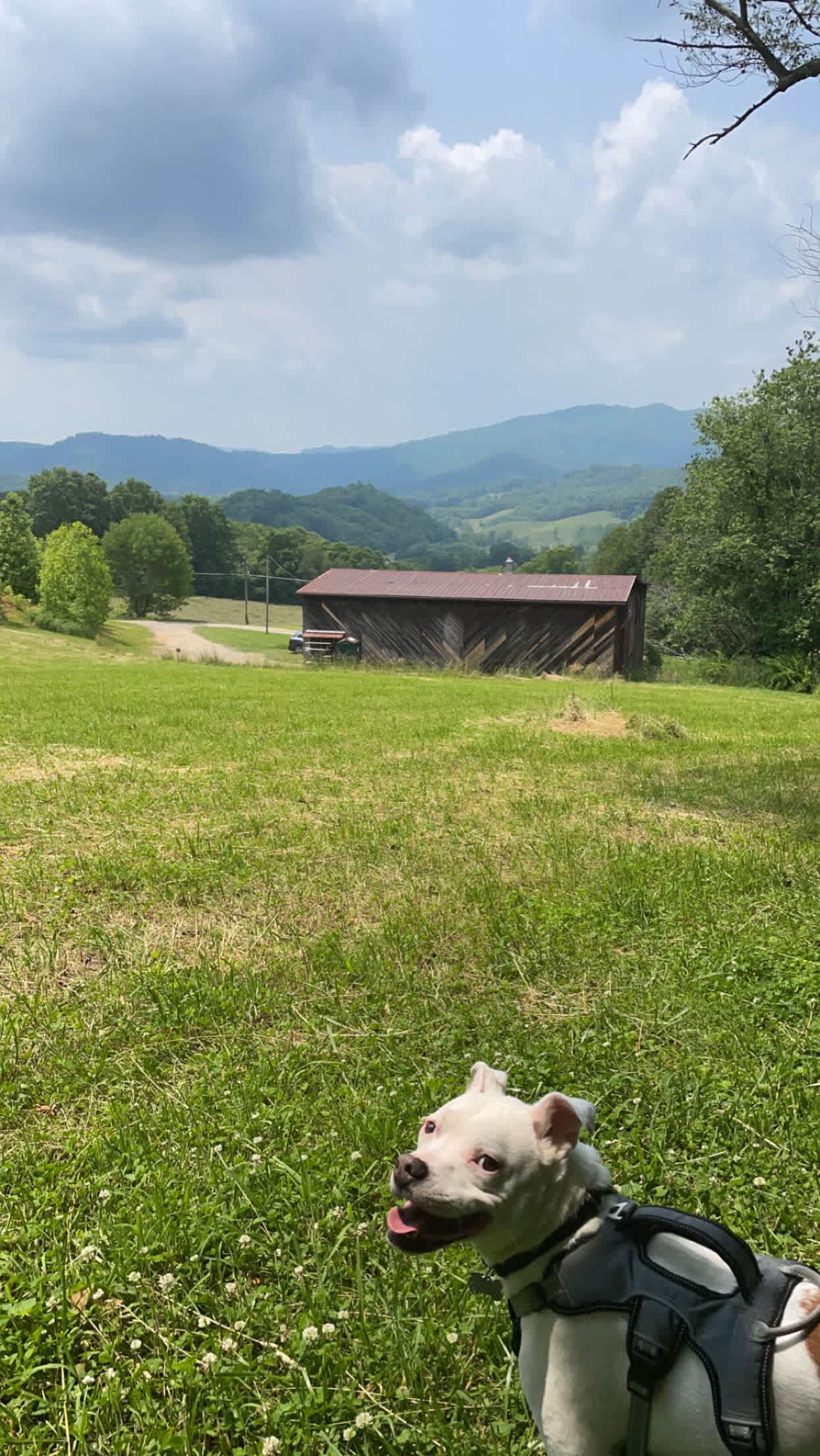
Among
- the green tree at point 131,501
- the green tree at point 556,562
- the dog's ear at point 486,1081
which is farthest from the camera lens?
the green tree at point 556,562

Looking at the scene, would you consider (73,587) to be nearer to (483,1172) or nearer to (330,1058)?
(330,1058)

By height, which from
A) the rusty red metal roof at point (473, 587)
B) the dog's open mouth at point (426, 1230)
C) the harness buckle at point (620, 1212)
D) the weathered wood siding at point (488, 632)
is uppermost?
the rusty red metal roof at point (473, 587)

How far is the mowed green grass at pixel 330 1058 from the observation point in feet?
7.34

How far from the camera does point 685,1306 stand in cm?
171

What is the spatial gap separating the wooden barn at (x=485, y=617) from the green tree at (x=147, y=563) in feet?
200

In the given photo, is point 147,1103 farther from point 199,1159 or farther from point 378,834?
point 378,834

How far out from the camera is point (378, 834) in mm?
7016

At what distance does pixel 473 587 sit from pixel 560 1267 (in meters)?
37.4

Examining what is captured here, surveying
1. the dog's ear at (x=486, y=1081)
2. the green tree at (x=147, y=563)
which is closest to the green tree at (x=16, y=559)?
the green tree at (x=147, y=563)

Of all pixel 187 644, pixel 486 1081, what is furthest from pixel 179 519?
pixel 486 1081

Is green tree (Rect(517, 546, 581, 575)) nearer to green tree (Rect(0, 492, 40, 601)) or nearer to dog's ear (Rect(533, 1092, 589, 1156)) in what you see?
green tree (Rect(0, 492, 40, 601))

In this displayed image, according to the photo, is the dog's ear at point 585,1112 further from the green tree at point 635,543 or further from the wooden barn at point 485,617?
the green tree at point 635,543

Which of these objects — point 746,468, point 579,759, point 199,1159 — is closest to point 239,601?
point 746,468

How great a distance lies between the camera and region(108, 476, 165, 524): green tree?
12512 centimetres
